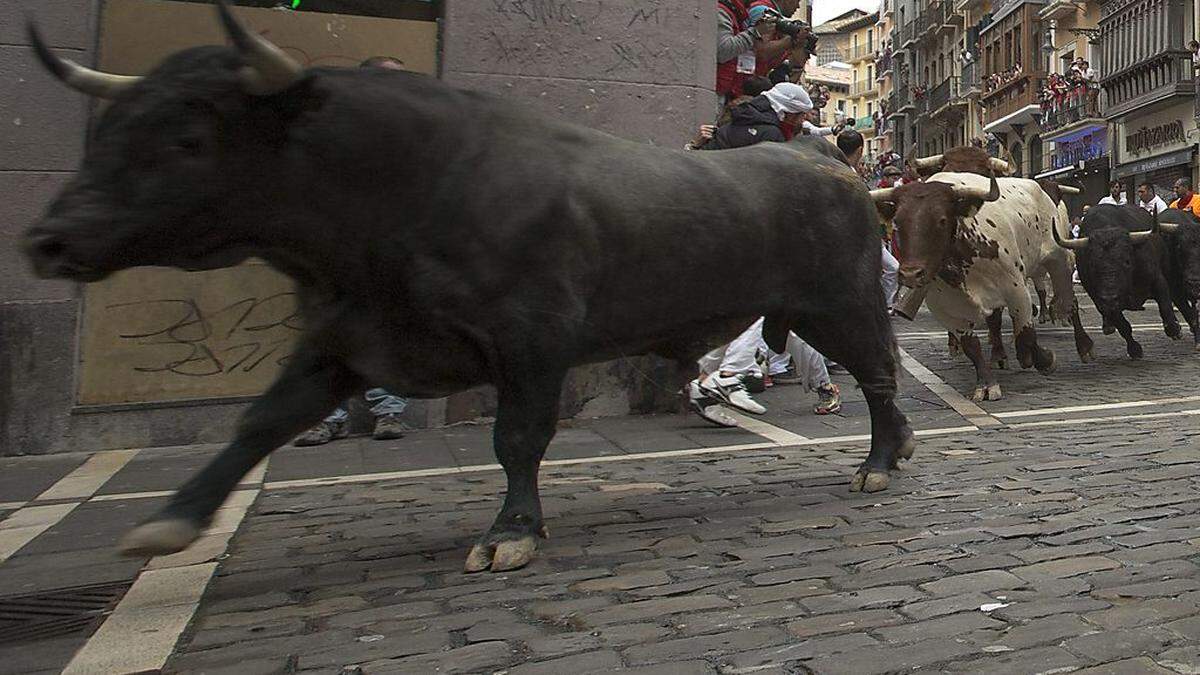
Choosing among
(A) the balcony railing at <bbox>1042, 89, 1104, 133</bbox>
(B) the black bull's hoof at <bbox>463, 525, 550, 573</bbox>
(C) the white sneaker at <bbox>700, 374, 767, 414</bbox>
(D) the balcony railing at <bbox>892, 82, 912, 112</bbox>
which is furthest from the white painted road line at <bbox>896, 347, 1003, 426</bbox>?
(D) the balcony railing at <bbox>892, 82, 912, 112</bbox>

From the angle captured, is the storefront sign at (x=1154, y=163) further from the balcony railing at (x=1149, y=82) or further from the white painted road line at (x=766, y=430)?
the white painted road line at (x=766, y=430)

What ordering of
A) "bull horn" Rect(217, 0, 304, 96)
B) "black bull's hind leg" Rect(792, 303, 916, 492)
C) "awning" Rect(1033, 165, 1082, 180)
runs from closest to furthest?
"bull horn" Rect(217, 0, 304, 96) → "black bull's hind leg" Rect(792, 303, 916, 492) → "awning" Rect(1033, 165, 1082, 180)

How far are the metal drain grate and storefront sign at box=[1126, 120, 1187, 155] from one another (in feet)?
124

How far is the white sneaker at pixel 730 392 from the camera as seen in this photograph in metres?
6.99

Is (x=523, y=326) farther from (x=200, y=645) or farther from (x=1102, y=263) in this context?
(x=1102, y=263)

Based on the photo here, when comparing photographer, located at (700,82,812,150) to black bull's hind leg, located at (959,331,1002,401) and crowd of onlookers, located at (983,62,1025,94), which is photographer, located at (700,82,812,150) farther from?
crowd of onlookers, located at (983,62,1025,94)

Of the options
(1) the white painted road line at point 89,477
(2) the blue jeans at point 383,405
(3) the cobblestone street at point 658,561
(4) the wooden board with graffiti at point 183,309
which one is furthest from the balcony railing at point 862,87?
(1) the white painted road line at point 89,477

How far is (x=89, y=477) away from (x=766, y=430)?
4.05 meters

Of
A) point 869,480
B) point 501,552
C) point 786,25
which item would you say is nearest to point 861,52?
point 786,25

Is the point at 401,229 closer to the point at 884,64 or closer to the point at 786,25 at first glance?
the point at 786,25

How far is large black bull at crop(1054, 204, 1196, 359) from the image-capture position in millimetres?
10594

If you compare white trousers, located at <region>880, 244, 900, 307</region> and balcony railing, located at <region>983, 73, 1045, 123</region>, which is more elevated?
balcony railing, located at <region>983, 73, 1045, 123</region>

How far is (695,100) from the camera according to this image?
800 cm

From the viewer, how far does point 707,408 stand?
22.9 ft
